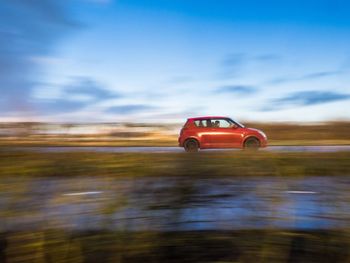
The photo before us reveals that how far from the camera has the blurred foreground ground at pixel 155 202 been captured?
3.03 meters

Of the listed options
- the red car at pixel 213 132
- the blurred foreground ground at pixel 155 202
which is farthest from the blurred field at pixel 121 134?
the red car at pixel 213 132

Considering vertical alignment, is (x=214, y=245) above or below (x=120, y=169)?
below

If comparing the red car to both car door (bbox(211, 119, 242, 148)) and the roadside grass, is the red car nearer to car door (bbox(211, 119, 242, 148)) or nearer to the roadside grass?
car door (bbox(211, 119, 242, 148))

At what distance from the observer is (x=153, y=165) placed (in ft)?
10.2

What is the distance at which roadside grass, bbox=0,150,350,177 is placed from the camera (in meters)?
3.02

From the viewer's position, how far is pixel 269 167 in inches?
120

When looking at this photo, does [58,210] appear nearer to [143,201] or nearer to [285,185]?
[143,201]

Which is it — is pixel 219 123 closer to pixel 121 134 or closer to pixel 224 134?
pixel 224 134

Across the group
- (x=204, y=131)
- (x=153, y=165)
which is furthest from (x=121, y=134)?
(x=204, y=131)

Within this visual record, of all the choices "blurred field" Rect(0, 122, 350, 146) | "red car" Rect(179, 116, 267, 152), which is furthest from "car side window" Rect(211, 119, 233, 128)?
"blurred field" Rect(0, 122, 350, 146)

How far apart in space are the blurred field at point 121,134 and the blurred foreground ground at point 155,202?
0.43 ft

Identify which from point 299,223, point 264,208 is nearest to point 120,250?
point 264,208

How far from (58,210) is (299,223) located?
1591 mm

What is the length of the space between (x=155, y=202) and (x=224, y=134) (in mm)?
17254
